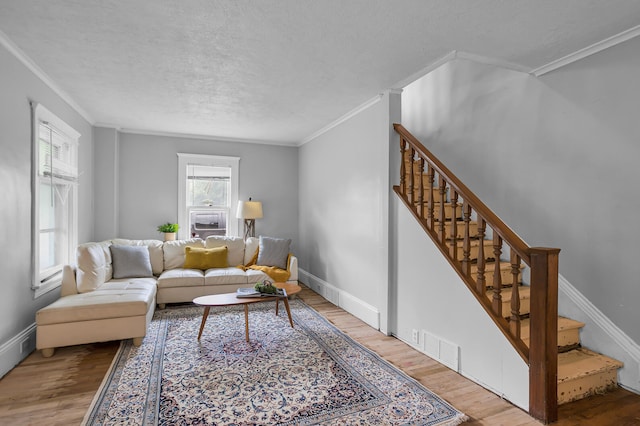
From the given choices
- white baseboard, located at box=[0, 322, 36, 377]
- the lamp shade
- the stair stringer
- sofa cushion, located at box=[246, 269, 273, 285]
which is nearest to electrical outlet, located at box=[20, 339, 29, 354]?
white baseboard, located at box=[0, 322, 36, 377]

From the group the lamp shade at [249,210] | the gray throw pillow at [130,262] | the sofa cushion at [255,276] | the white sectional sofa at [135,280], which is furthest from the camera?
the lamp shade at [249,210]

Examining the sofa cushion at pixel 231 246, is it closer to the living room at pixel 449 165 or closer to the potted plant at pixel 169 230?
the potted plant at pixel 169 230

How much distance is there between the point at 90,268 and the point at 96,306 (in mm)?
718

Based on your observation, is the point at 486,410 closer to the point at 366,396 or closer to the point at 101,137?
the point at 366,396

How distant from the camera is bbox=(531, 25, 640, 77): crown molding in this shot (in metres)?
2.50

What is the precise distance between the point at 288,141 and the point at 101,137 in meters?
3.00

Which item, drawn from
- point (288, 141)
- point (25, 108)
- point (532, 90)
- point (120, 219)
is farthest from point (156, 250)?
point (532, 90)

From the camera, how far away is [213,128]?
5.50 meters

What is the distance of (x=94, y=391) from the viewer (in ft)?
8.37

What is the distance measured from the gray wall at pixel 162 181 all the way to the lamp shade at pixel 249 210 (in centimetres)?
42

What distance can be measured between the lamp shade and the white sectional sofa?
1.37 feet

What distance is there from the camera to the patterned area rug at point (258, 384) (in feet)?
7.25

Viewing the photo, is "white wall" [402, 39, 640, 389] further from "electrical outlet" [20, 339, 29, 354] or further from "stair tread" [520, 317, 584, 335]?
"electrical outlet" [20, 339, 29, 354]

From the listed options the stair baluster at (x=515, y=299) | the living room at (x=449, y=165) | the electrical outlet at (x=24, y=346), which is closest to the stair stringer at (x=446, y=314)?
the living room at (x=449, y=165)
